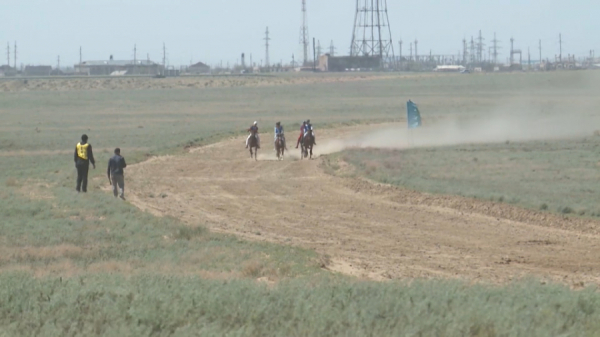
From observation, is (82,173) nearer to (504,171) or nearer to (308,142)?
(308,142)

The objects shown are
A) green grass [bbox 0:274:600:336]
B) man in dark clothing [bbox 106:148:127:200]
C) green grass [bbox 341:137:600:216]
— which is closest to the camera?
green grass [bbox 0:274:600:336]

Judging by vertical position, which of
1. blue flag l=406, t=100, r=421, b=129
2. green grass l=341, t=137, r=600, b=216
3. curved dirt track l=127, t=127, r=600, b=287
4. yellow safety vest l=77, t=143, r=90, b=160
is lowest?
curved dirt track l=127, t=127, r=600, b=287

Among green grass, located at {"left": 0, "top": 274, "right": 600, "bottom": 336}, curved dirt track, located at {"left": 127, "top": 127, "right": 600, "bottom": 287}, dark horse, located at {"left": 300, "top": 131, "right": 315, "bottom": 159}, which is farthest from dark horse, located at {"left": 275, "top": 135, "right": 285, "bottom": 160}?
green grass, located at {"left": 0, "top": 274, "right": 600, "bottom": 336}

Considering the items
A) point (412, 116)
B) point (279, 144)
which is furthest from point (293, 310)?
point (412, 116)

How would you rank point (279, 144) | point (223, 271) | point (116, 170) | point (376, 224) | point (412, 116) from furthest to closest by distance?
point (412, 116) < point (279, 144) < point (116, 170) < point (376, 224) < point (223, 271)

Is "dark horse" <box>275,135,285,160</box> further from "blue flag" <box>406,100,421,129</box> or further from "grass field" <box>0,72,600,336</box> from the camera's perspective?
Result: "blue flag" <box>406,100,421,129</box>

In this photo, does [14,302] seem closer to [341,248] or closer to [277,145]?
[341,248]

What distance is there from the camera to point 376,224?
74.0ft

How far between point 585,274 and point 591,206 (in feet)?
23.4

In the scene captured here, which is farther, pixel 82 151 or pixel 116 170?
pixel 82 151

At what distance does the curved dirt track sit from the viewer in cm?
1741

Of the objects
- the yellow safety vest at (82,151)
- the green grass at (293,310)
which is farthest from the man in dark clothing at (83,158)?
the green grass at (293,310)

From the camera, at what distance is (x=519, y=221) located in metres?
22.4

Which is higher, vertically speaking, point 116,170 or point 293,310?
point 116,170
